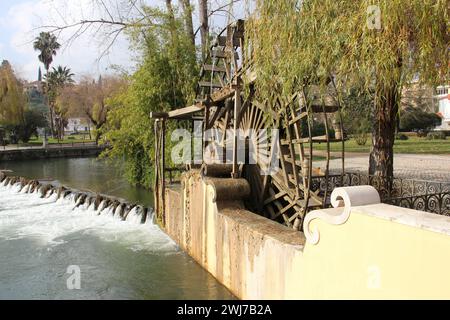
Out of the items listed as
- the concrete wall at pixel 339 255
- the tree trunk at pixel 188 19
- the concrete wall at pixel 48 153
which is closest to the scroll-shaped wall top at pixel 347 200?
the concrete wall at pixel 339 255

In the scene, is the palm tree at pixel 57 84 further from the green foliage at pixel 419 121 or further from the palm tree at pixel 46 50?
the green foliage at pixel 419 121

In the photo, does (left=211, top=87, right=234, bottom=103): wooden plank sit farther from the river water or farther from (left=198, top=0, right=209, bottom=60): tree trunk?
(left=198, top=0, right=209, bottom=60): tree trunk

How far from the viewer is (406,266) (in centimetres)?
310

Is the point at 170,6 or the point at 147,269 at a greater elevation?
the point at 170,6

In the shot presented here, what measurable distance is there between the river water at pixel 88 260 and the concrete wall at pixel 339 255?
37.8 inches

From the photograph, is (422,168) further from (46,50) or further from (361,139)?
(46,50)

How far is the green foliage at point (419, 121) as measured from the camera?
3738cm

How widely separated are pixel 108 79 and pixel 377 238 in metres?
48.9

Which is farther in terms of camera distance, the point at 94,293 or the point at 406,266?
the point at 94,293

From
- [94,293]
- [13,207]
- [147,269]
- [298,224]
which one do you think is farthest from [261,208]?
[13,207]

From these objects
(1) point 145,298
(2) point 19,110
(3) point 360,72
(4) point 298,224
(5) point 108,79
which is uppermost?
(5) point 108,79

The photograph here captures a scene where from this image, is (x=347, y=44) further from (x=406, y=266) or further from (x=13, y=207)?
(x=13, y=207)

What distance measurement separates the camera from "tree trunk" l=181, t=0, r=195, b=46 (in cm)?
1608

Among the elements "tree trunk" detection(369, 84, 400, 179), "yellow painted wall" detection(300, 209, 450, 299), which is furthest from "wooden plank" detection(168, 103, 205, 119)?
"yellow painted wall" detection(300, 209, 450, 299)
